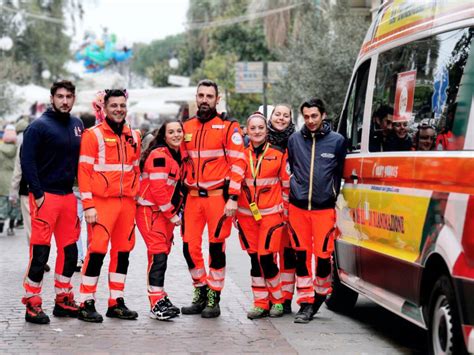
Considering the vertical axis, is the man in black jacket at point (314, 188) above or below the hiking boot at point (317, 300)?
above

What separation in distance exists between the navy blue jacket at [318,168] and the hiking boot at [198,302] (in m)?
1.22

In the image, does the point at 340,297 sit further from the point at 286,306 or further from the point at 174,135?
the point at 174,135

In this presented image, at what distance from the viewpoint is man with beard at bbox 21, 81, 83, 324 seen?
31.3 feet

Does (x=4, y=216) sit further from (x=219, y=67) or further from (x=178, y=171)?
(x=219, y=67)

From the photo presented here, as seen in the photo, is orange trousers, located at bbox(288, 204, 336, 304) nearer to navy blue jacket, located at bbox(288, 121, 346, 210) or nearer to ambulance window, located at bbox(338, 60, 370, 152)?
navy blue jacket, located at bbox(288, 121, 346, 210)

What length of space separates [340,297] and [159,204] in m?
1.99

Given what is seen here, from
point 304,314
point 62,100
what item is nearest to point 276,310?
point 304,314

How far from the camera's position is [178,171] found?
1002 centimetres

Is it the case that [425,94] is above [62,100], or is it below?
above

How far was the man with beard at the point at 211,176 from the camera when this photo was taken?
9.85 metres

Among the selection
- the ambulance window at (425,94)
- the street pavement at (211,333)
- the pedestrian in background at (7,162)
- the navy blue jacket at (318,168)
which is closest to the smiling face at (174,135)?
the navy blue jacket at (318,168)

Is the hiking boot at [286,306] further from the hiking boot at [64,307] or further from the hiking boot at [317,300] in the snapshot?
the hiking boot at [64,307]

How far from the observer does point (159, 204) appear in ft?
32.4

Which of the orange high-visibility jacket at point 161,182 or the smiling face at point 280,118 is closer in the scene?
the orange high-visibility jacket at point 161,182
